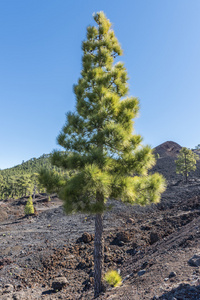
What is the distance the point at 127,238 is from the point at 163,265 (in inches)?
210

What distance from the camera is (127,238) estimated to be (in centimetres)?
1074

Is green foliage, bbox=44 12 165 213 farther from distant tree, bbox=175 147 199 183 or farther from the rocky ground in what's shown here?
distant tree, bbox=175 147 199 183

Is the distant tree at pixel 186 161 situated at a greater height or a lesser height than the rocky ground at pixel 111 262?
greater

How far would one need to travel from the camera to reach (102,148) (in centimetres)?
641

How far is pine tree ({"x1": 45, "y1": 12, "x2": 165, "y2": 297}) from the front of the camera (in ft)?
18.0

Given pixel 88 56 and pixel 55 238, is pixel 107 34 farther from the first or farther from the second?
pixel 55 238

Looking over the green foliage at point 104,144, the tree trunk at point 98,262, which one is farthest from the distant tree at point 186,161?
the tree trunk at point 98,262

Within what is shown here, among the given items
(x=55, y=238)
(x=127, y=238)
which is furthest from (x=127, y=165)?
(x=55, y=238)

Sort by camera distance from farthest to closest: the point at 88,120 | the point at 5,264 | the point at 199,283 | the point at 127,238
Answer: the point at 127,238 → the point at 5,264 → the point at 88,120 → the point at 199,283

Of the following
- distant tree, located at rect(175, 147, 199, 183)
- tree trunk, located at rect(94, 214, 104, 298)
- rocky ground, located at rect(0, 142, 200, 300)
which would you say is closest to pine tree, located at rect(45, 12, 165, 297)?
tree trunk, located at rect(94, 214, 104, 298)

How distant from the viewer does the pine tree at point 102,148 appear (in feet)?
18.0

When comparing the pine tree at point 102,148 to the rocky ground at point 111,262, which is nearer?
the rocky ground at point 111,262

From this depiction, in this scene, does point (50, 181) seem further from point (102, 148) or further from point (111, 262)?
point (111, 262)

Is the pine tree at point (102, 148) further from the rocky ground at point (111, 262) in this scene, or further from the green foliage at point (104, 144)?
the rocky ground at point (111, 262)
